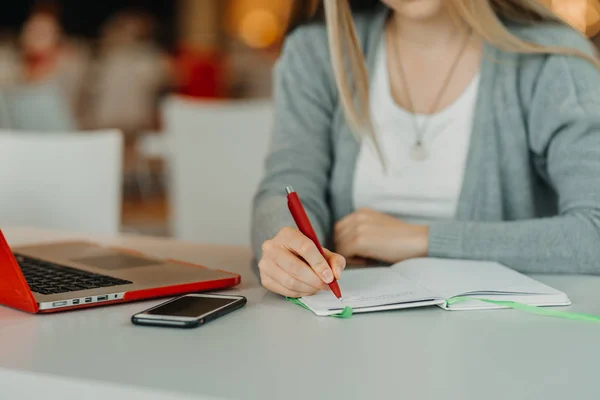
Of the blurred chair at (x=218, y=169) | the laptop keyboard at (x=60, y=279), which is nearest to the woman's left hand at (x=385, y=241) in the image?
the laptop keyboard at (x=60, y=279)

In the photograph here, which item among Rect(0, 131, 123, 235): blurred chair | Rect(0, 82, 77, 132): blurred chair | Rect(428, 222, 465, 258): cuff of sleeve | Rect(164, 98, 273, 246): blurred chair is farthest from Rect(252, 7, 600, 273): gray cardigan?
Rect(0, 82, 77, 132): blurred chair

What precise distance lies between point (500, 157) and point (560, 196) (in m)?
0.14

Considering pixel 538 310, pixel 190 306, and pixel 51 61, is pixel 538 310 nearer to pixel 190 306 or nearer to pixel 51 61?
pixel 190 306

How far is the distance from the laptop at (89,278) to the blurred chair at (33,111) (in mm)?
2395

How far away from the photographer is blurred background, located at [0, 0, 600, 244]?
2.06m

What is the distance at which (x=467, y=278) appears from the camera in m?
0.95

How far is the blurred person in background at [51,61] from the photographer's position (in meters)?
6.16

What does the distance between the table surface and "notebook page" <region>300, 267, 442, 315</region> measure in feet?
0.04

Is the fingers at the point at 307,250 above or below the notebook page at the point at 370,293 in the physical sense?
above

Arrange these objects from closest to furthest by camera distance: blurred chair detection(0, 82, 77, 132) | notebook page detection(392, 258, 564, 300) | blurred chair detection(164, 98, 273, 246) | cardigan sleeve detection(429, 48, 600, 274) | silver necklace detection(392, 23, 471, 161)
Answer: notebook page detection(392, 258, 564, 300) < cardigan sleeve detection(429, 48, 600, 274) < silver necklace detection(392, 23, 471, 161) < blurred chair detection(164, 98, 273, 246) < blurred chair detection(0, 82, 77, 132)

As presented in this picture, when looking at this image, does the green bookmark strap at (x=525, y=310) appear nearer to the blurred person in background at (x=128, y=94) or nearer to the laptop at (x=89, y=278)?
the laptop at (x=89, y=278)

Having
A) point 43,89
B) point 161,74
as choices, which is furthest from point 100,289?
point 161,74

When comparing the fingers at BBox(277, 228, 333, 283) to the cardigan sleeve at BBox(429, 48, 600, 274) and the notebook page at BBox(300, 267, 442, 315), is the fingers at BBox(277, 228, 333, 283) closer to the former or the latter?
the notebook page at BBox(300, 267, 442, 315)

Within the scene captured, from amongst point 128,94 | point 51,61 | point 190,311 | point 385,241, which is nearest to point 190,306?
point 190,311
